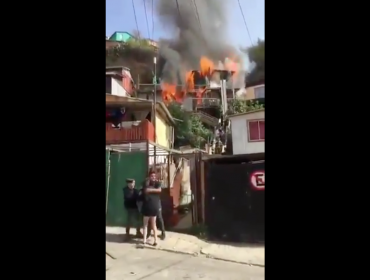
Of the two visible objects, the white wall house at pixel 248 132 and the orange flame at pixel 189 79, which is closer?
the white wall house at pixel 248 132

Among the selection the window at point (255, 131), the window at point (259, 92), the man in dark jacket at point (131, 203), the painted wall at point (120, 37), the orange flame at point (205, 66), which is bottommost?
the man in dark jacket at point (131, 203)

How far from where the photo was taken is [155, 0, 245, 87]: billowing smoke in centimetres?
169

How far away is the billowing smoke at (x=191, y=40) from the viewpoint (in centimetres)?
169

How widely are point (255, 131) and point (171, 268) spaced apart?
66cm

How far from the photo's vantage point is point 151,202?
1.77 m

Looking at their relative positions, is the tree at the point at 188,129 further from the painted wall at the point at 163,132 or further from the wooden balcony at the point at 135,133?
the wooden balcony at the point at 135,133

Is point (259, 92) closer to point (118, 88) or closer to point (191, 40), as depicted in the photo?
point (191, 40)

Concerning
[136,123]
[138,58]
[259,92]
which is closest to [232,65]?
[259,92]

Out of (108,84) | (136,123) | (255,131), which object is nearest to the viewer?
(108,84)

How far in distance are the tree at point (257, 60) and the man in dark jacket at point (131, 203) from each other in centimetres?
69

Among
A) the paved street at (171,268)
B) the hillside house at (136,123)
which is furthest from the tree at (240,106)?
the paved street at (171,268)

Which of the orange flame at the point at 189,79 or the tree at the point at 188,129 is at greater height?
the orange flame at the point at 189,79
